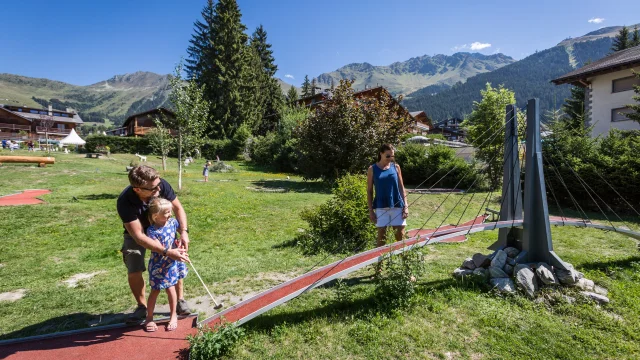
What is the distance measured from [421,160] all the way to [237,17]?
132ft

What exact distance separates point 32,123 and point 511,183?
87.1 meters

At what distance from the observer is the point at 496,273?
4.68m

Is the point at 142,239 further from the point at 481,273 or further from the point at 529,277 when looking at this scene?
the point at 529,277

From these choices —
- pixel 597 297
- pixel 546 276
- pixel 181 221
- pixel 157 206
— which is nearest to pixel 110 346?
pixel 181 221

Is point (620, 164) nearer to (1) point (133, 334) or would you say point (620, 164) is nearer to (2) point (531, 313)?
(2) point (531, 313)

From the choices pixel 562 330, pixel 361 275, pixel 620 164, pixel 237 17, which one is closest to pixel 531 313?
pixel 562 330

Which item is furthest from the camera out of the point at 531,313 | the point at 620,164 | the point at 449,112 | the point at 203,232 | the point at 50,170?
the point at 449,112

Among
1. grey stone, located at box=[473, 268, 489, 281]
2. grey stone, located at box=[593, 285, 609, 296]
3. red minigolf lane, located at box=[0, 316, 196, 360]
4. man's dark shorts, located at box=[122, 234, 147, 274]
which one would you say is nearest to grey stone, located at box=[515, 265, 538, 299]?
grey stone, located at box=[473, 268, 489, 281]

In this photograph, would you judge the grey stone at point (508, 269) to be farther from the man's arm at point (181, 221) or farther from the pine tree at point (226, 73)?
the pine tree at point (226, 73)

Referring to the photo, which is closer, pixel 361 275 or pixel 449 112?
pixel 361 275

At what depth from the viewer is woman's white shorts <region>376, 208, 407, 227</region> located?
484 cm

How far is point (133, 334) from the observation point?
12.0 feet

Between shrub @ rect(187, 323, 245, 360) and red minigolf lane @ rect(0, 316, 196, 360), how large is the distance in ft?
0.57

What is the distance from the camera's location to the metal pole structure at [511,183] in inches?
206
